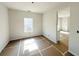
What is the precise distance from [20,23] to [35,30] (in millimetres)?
1611

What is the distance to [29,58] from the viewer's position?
56 cm

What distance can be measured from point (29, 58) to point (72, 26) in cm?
314

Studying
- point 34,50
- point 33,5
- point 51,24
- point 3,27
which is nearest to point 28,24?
point 51,24

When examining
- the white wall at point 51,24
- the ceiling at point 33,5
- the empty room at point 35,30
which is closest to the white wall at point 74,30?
the empty room at point 35,30

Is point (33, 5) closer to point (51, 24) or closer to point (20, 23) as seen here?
point (51, 24)

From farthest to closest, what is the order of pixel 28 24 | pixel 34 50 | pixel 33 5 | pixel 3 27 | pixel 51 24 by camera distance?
pixel 28 24 → pixel 51 24 → pixel 33 5 → pixel 3 27 → pixel 34 50

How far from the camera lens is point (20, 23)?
659 cm

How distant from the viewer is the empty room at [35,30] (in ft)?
11.5

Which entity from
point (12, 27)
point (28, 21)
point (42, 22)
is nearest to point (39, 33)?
point (42, 22)

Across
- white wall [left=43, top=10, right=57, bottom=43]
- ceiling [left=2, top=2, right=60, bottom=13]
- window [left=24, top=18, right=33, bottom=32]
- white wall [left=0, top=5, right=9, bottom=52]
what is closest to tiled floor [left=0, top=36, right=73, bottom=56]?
white wall [left=0, top=5, right=9, bottom=52]

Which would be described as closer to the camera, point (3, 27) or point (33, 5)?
point (3, 27)

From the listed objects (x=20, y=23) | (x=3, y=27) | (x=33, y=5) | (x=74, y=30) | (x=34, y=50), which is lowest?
(x=34, y=50)

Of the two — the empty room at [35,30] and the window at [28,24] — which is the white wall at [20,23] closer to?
the empty room at [35,30]

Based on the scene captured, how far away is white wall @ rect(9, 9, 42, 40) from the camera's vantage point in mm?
6031
